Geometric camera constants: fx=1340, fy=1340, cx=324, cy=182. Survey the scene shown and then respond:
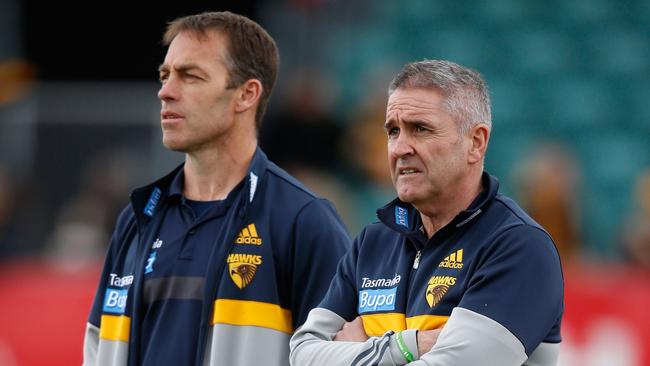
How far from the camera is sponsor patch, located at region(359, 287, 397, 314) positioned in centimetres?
439

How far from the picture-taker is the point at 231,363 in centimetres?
484

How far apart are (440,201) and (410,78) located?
1.38 feet

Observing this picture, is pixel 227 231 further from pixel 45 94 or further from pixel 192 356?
pixel 45 94

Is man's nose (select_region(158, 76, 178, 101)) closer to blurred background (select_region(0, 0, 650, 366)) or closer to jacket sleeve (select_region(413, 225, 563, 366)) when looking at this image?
jacket sleeve (select_region(413, 225, 563, 366))

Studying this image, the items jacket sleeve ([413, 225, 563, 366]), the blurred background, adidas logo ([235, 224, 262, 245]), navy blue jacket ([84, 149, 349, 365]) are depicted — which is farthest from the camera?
the blurred background

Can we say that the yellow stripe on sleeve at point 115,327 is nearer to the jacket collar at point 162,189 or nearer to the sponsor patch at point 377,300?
the jacket collar at point 162,189

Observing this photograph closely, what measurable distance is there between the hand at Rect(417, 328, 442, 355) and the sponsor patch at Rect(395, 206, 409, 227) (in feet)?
1.55

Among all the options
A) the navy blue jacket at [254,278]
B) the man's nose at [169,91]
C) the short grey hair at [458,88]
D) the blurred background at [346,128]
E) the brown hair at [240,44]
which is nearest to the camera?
the short grey hair at [458,88]

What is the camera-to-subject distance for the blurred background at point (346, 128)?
917cm

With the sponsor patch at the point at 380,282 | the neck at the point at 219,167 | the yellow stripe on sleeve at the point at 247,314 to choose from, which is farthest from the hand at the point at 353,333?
the neck at the point at 219,167

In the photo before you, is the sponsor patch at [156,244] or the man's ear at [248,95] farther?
the man's ear at [248,95]

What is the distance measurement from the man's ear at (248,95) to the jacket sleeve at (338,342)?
33.9 inches

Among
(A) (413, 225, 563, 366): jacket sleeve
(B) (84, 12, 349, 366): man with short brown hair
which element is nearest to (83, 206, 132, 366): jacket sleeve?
(B) (84, 12, 349, 366): man with short brown hair

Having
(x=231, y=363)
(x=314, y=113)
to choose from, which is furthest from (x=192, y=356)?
(x=314, y=113)
